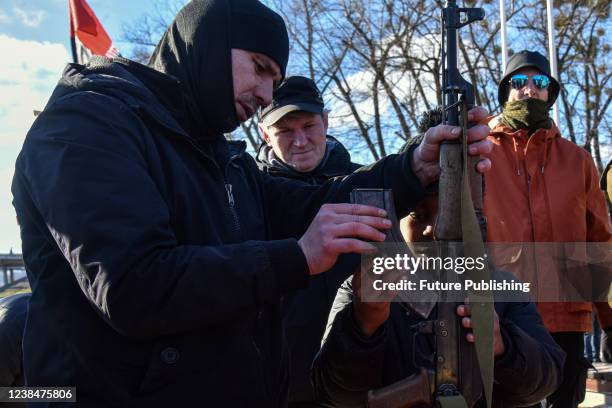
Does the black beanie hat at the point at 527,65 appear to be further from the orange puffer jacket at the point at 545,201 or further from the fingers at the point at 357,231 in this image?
the fingers at the point at 357,231

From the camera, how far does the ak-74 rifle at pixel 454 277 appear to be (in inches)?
74.4

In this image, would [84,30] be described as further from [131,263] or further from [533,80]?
[131,263]

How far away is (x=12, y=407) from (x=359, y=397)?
59.2 inches

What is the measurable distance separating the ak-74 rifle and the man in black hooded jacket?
37cm

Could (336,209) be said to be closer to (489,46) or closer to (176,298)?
(176,298)

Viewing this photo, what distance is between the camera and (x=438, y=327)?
6.48 feet

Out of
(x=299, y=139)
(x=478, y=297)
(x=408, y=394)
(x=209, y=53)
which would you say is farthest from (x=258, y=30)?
(x=299, y=139)

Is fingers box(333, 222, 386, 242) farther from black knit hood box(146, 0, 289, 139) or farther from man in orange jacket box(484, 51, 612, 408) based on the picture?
man in orange jacket box(484, 51, 612, 408)

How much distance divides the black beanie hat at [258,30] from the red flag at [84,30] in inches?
208

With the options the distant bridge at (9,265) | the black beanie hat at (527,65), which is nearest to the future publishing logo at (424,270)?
the black beanie hat at (527,65)

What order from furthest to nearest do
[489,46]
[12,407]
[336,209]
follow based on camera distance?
[489,46] < [12,407] < [336,209]

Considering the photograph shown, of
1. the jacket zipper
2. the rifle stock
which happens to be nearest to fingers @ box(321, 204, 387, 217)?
the jacket zipper

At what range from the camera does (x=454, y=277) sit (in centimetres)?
196

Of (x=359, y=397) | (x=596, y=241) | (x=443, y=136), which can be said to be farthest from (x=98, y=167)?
(x=596, y=241)
